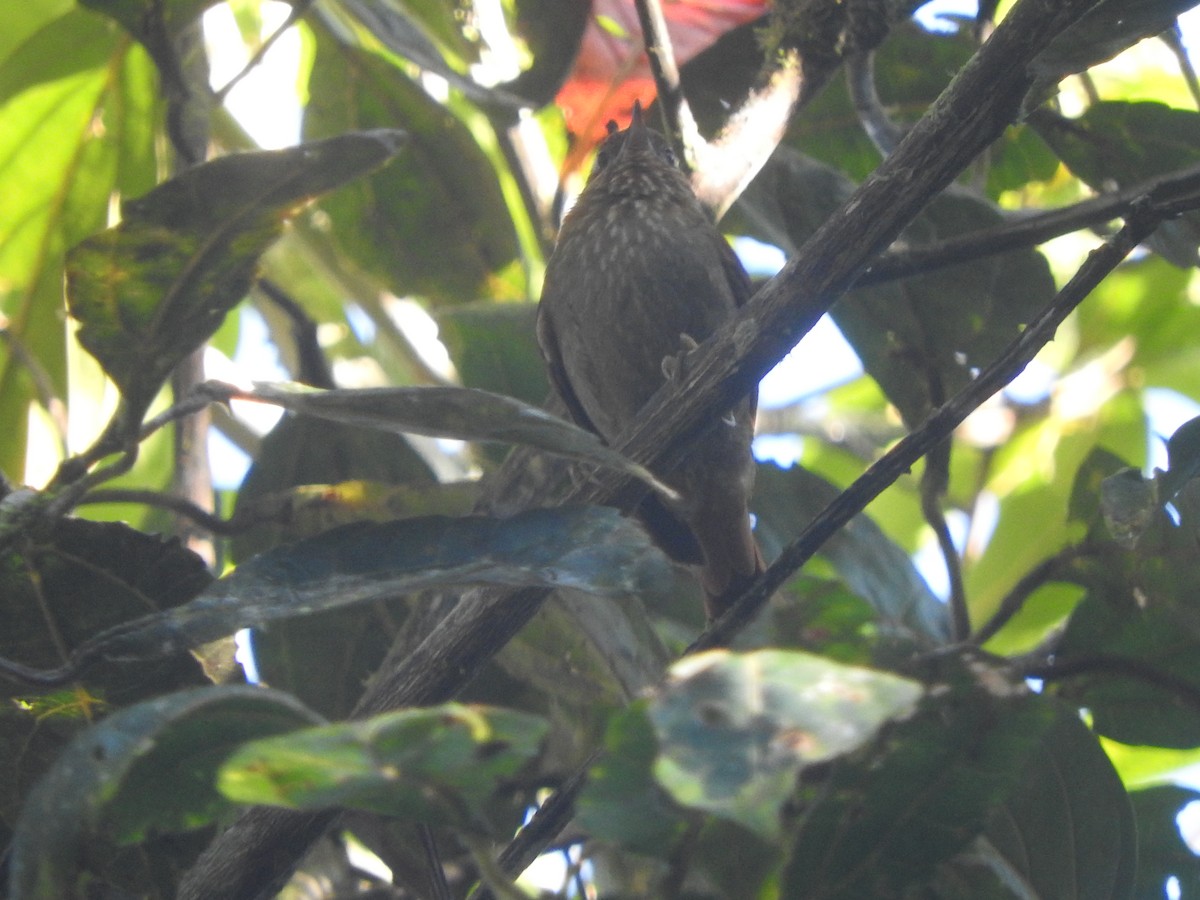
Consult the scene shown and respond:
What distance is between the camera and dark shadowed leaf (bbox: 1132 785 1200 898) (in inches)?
80.4

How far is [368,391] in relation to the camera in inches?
61.7

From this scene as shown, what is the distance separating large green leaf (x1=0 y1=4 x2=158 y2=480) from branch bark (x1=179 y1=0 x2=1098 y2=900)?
5.34ft

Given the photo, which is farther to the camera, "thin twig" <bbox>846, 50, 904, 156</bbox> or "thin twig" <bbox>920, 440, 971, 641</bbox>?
"thin twig" <bbox>846, 50, 904, 156</bbox>

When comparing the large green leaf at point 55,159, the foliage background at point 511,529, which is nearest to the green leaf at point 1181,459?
the foliage background at point 511,529

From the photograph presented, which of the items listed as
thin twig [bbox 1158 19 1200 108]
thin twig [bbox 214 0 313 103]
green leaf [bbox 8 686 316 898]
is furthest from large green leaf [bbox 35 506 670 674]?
thin twig [bbox 1158 19 1200 108]

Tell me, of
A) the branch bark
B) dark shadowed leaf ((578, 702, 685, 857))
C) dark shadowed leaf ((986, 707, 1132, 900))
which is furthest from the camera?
dark shadowed leaf ((986, 707, 1132, 900))

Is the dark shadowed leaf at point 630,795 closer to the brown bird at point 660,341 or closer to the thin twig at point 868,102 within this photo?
the thin twig at point 868,102

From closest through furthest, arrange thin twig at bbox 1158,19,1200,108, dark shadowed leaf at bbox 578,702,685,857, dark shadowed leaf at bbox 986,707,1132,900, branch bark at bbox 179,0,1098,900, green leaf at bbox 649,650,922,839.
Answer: green leaf at bbox 649,650,922,839
dark shadowed leaf at bbox 578,702,685,857
branch bark at bbox 179,0,1098,900
dark shadowed leaf at bbox 986,707,1132,900
thin twig at bbox 1158,19,1200,108

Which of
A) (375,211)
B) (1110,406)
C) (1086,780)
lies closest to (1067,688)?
(1086,780)

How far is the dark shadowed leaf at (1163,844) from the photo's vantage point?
6.70 feet

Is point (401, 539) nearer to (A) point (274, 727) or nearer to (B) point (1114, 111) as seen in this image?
(A) point (274, 727)

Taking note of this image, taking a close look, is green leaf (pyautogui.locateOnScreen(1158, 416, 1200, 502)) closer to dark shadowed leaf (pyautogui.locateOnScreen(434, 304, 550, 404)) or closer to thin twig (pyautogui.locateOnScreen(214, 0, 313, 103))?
dark shadowed leaf (pyautogui.locateOnScreen(434, 304, 550, 404))

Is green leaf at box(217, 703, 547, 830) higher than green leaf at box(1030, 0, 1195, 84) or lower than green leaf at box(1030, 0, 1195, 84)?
lower

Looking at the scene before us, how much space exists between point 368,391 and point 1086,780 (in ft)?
3.75
